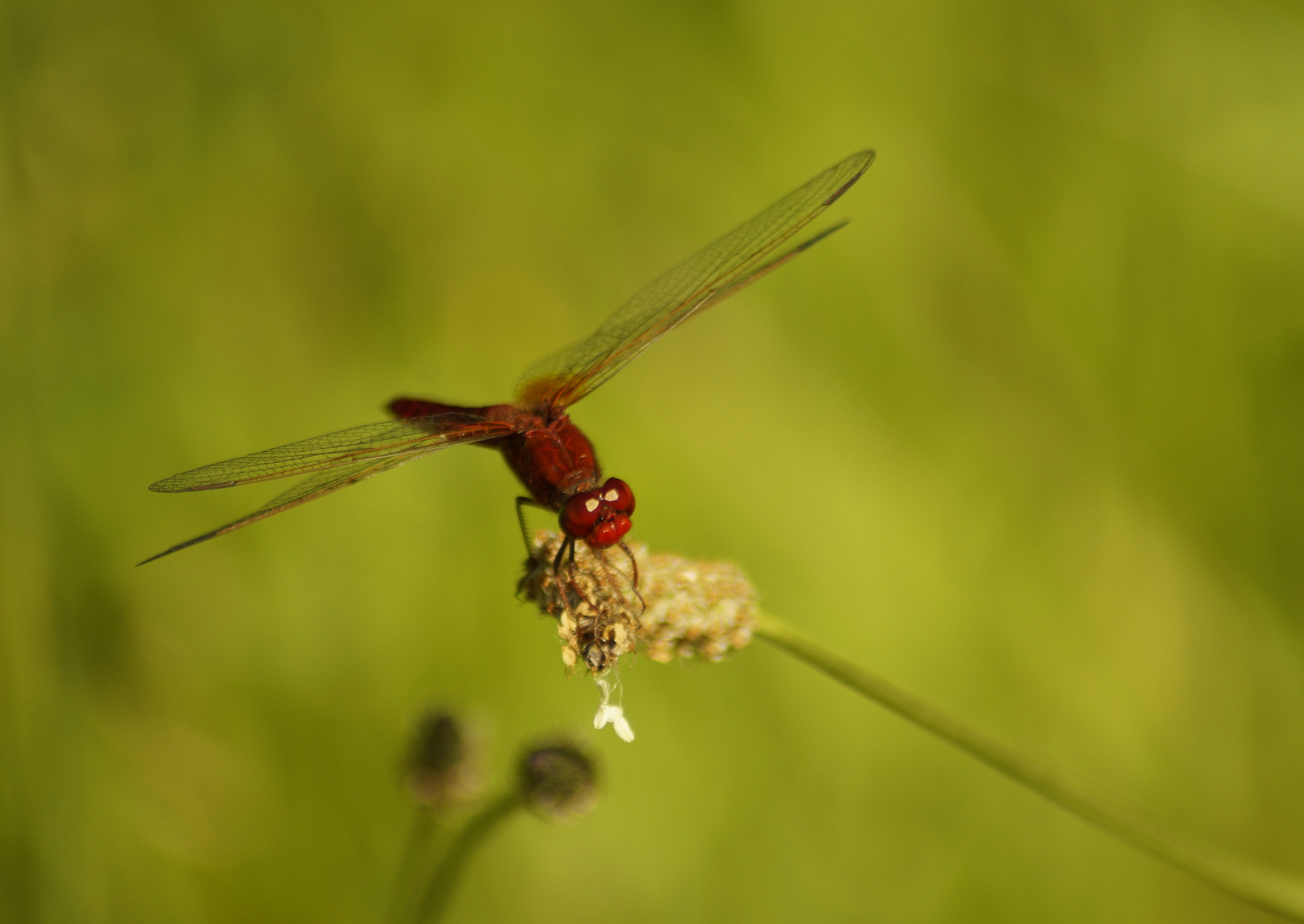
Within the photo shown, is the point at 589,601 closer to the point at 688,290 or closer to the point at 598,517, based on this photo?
the point at 598,517

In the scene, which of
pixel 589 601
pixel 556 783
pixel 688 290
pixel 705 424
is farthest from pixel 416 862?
pixel 705 424

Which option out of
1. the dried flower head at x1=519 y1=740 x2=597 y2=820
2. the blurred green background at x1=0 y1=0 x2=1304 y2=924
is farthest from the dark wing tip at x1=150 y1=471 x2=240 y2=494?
the dried flower head at x1=519 y1=740 x2=597 y2=820

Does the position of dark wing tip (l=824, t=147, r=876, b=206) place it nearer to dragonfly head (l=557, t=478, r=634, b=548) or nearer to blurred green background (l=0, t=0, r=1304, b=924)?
dragonfly head (l=557, t=478, r=634, b=548)

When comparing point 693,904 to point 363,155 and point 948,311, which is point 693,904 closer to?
point 948,311

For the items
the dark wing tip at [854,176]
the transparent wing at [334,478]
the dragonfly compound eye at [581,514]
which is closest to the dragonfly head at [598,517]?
the dragonfly compound eye at [581,514]

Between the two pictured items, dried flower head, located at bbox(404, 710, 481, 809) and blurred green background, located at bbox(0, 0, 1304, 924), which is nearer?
dried flower head, located at bbox(404, 710, 481, 809)
